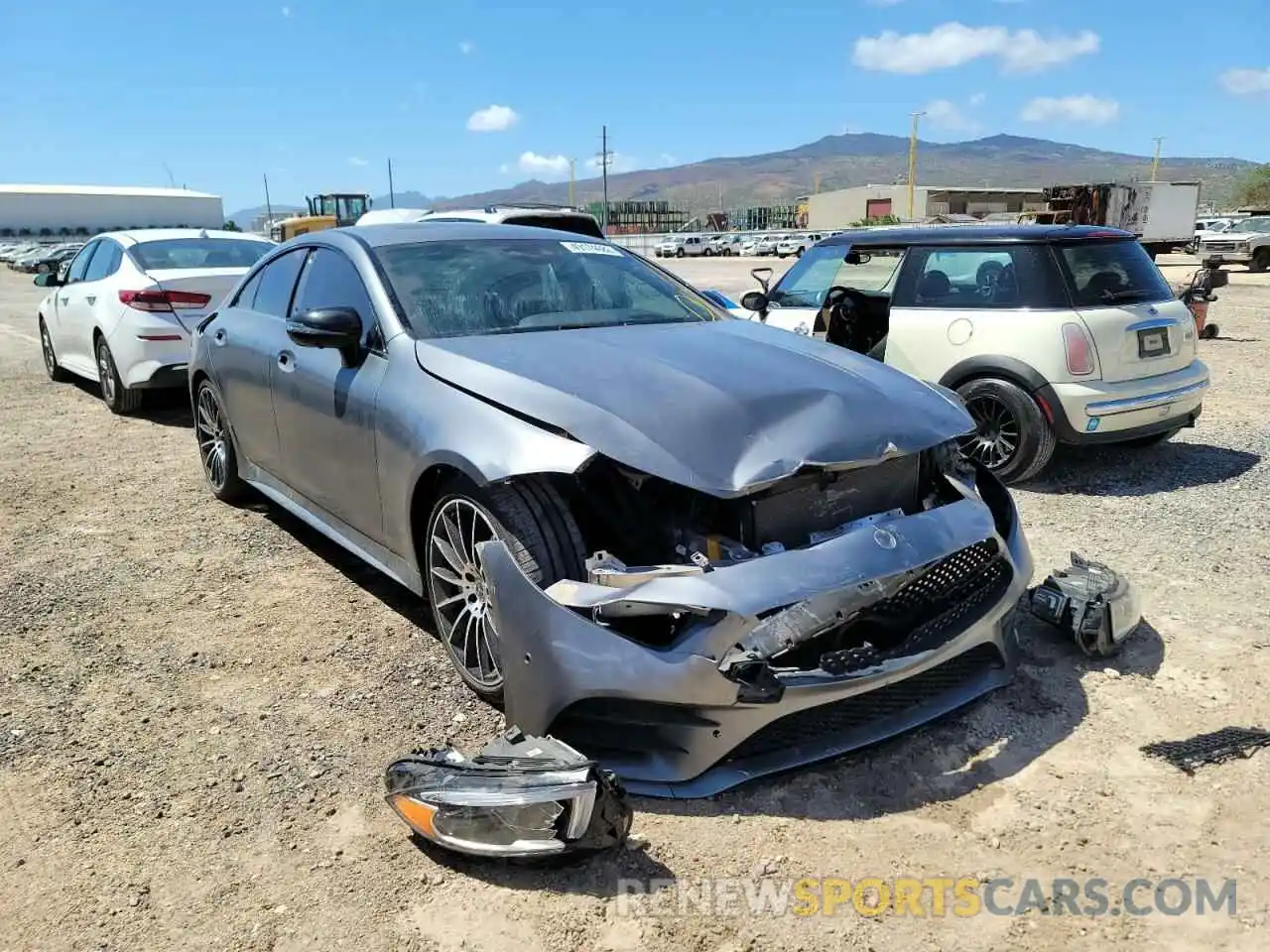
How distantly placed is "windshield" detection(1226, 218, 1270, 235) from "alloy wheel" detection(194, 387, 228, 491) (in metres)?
31.0

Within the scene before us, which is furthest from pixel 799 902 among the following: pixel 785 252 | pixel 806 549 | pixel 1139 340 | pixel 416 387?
pixel 785 252

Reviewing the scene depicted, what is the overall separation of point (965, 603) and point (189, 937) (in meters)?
2.38

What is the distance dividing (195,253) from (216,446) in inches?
136

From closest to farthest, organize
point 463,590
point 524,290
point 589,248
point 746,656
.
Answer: point 746,656
point 463,590
point 524,290
point 589,248

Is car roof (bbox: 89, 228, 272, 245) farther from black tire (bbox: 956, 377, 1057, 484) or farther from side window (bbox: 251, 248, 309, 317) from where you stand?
black tire (bbox: 956, 377, 1057, 484)

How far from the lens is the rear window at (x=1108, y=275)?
5.71m

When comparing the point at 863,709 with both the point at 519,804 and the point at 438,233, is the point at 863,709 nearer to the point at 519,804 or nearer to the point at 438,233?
the point at 519,804

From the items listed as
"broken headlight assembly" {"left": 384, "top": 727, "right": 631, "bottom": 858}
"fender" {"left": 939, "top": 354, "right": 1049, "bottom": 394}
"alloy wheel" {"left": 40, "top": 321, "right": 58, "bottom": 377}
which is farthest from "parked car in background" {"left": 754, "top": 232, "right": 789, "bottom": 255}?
"broken headlight assembly" {"left": 384, "top": 727, "right": 631, "bottom": 858}

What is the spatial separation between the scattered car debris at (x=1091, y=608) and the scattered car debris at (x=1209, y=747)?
0.52 meters

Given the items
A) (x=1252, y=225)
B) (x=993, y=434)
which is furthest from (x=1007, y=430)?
(x=1252, y=225)

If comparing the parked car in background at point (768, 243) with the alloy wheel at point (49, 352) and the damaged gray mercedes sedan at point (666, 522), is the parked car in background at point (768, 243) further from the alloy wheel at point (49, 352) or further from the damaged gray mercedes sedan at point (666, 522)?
the damaged gray mercedes sedan at point (666, 522)

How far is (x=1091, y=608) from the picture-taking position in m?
3.51

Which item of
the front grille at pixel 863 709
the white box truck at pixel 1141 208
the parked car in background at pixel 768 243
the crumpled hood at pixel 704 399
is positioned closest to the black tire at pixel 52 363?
the crumpled hood at pixel 704 399

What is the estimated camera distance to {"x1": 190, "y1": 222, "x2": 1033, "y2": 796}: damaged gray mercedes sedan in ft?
8.59
